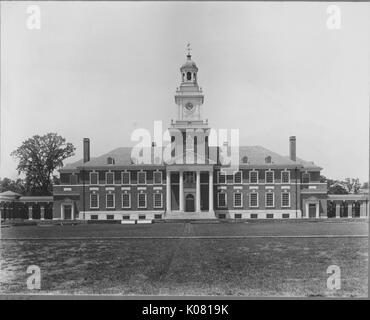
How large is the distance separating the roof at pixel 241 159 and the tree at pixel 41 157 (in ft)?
5.99

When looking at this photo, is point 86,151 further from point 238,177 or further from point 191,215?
point 238,177

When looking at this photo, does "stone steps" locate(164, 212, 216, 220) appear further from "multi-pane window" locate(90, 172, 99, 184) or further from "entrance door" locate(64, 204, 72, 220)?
"entrance door" locate(64, 204, 72, 220)

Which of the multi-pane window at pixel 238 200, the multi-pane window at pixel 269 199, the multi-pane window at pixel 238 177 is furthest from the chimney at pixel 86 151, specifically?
the multi-pane window at pixel 269 199

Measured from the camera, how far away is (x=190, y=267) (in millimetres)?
13000

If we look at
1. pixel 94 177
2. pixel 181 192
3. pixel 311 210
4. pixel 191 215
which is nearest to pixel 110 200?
pixel 94 177

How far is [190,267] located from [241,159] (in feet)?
114

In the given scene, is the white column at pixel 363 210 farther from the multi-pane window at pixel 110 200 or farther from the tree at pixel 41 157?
the tree at pixel 41 157

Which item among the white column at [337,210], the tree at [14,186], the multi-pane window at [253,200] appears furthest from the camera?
the tree at [14,186]

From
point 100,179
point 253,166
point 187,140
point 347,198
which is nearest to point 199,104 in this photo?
point 187,140

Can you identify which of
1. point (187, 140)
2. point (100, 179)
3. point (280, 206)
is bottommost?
point (280, 206)

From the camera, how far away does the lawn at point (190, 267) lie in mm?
10609
